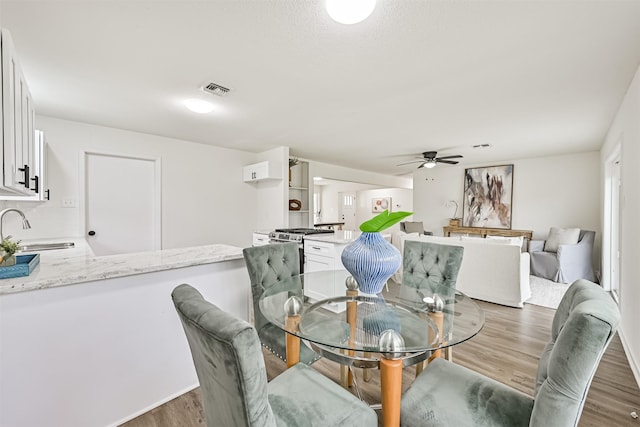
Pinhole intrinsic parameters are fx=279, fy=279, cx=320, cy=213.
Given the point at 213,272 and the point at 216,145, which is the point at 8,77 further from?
the point at 216,145

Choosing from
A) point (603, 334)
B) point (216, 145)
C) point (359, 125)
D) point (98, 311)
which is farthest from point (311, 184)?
point (603, 334)

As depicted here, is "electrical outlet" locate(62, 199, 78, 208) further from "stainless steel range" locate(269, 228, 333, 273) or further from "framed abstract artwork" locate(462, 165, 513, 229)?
"framed abstract artwork" locate(462, 165, 513, 229)

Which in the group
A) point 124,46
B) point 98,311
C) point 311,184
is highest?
point 124,46

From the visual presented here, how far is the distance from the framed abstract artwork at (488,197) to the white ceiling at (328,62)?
2504 millimetres

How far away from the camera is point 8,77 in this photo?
1446 mm

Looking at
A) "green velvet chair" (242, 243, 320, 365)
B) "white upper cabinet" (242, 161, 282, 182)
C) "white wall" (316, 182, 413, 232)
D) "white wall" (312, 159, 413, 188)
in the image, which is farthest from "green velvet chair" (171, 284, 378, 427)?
"white wall" (316, 182, 413, 232)

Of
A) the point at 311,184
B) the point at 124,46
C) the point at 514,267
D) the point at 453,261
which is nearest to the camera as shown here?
the point at 124,46

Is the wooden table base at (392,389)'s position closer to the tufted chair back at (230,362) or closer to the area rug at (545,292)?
the tufted chair back at (230,362)

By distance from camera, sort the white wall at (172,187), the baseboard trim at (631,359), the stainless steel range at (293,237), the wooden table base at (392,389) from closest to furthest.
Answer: the wooden table base at (392,389), the baseboard trim at (631,359), the white wall at (172,187), the stainless steel range at (293,237)

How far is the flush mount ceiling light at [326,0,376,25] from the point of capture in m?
1.31

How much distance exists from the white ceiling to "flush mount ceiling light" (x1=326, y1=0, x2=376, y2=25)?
0.51 feet

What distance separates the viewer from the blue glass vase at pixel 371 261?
1555mm

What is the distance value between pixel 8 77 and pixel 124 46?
624 millimetres

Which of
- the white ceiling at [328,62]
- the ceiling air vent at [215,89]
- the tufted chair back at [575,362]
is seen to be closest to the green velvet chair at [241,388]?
the tufted chair back at [575,362]
